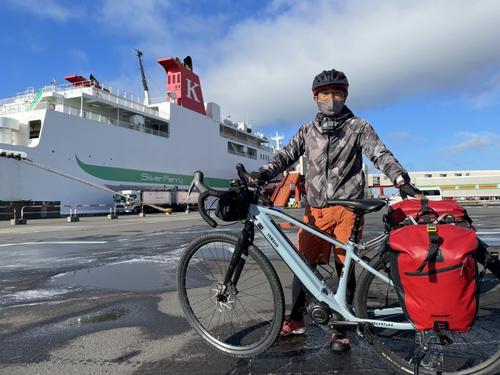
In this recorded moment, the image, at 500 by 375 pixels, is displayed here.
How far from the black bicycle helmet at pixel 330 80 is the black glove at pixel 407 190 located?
85 cm

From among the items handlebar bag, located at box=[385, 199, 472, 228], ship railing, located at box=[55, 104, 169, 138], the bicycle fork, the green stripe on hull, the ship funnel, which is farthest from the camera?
the ship funnel

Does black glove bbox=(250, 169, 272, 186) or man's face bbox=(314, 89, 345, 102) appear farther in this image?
man's face bbox=(314, 89, 345, 102)

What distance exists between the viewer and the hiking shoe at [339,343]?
2719mm

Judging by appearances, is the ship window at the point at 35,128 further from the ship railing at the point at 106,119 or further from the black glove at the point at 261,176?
the black glove at the point at 261,176

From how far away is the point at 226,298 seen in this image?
2842mm

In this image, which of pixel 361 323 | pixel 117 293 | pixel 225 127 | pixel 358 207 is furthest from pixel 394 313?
pixel 225 127

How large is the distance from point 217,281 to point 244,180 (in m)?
0.76

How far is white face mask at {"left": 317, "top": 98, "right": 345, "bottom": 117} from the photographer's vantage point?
9.70ft

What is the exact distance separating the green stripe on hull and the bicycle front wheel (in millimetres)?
24778

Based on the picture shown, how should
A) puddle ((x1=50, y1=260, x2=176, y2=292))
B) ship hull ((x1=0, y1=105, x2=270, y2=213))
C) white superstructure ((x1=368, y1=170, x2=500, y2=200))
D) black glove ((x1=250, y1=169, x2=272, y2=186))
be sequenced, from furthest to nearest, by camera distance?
white superstructure ((x1=368, y1=170, x2=500, y2=200))
ship hull ((x1=0, y1=105, x2=270, y2=213))
puddle ((x1=50, y1=260, x2=176, y2=292))
black glove ((x1=250, y1=169, x2=272, y2=186))

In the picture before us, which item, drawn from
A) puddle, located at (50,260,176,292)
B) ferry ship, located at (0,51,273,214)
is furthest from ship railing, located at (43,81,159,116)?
puddle, located at (50,260,176,292)

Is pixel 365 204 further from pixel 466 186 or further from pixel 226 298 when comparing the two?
pixel 466 186

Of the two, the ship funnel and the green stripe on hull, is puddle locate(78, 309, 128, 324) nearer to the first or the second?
the green stripe on hull

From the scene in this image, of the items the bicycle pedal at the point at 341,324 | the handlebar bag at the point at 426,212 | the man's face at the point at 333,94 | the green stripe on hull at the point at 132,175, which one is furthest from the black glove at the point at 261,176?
the green stripe on hull at the point at 132,175
